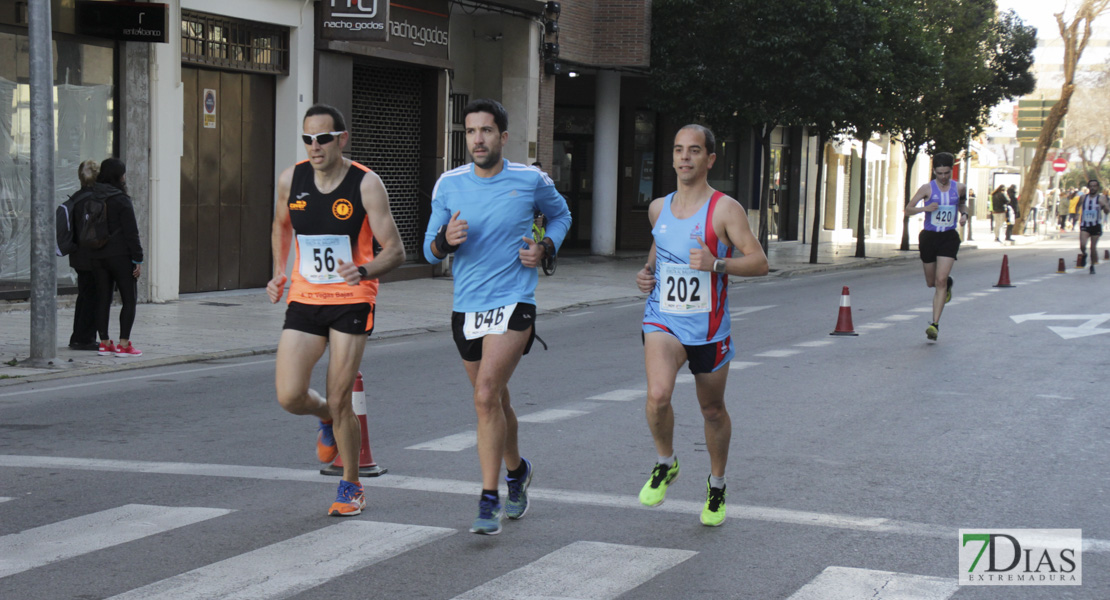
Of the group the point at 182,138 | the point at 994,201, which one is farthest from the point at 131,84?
the point at 994,201

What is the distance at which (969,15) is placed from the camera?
34938 mm

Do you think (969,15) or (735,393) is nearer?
(735,393)

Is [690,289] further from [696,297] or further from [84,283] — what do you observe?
[84,283]

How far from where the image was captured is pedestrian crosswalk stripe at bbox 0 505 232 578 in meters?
5.10

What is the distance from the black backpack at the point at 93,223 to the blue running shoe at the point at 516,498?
691 cm

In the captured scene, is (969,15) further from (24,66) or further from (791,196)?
(24,66)

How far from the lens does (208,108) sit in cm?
1733

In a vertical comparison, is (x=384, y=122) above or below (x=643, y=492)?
above

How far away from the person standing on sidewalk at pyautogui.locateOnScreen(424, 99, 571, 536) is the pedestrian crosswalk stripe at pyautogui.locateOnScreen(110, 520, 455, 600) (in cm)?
40

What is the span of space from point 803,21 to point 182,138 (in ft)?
46.6

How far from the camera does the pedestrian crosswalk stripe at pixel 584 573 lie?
470 centimetres

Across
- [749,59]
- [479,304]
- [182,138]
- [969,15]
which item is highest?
Result: [969,15]

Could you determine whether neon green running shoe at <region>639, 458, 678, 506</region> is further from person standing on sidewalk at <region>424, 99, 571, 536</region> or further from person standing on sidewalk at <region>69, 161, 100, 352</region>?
person standing on sidewalk at <region>69, 161, 100, 352</region>

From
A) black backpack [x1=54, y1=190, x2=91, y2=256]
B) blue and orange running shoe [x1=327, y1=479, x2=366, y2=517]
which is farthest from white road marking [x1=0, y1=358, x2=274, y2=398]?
blue and orange running shoe [x1=327, y1=479, x2=366, y2=517]
